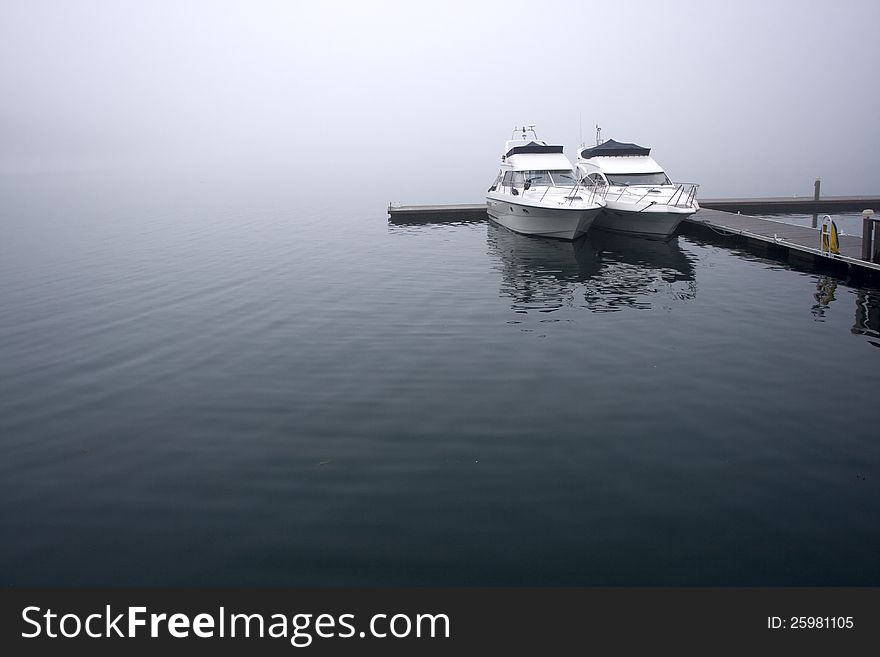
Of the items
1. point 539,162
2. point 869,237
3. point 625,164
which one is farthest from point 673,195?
point 869,237

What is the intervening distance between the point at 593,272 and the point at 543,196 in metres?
7.61

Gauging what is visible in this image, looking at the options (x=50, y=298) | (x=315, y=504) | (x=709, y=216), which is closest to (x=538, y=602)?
(x=315, y=504)

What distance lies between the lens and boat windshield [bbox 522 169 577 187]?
102 feet

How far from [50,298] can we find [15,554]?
15.9m

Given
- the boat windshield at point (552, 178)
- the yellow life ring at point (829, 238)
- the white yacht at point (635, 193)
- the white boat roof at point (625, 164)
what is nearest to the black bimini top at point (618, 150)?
the white yacht at point (635, 193)

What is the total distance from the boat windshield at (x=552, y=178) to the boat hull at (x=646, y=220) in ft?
7.68

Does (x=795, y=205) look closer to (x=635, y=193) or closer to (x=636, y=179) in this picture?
(x=636, y=179)

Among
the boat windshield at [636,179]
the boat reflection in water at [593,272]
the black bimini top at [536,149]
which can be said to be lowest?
the boat reflection in water at [593,272]

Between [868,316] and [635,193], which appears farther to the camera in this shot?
[635,193]

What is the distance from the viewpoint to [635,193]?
98.4 ft

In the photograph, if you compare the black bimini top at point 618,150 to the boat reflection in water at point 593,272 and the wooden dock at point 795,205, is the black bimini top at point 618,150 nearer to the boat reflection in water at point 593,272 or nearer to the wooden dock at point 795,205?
the boat reflection in water at point 593,272

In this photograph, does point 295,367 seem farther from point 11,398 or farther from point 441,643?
point 441,643

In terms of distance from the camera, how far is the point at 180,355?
555 inches

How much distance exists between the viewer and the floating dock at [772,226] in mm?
21531
